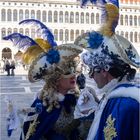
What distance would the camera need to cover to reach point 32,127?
367 centimetres

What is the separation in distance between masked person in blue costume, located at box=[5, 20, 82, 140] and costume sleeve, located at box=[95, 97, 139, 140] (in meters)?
1.15

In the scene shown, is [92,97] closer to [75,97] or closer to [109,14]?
[75,97]

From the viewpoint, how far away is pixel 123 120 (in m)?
2.40

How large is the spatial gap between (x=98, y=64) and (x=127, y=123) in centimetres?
53

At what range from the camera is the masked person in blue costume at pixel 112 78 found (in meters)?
2.41

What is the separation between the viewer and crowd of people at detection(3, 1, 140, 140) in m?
2.48

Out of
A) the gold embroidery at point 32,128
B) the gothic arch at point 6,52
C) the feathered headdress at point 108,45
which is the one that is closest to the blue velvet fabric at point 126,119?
the feathered headdress at point 108,45

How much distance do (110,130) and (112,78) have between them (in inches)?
14.3

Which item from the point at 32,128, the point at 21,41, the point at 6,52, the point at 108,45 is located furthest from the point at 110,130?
the point at 6,52

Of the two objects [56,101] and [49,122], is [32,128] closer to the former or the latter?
[49,122]

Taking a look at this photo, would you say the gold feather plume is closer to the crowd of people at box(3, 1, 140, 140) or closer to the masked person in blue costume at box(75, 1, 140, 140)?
the crowd of people at box(3, 1, 140, 140)

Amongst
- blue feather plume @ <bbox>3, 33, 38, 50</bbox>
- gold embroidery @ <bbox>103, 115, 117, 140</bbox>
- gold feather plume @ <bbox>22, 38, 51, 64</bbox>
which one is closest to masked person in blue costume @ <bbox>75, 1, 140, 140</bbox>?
gold embroidery @ <bbox>103, 115, 117, 140</bbox>

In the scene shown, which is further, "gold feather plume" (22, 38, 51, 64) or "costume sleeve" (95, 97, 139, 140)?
"gold feather plume" (22, 38, 51, 64)

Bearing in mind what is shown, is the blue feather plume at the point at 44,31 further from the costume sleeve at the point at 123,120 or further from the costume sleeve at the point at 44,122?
the costume sleeve at the point at 123,120
